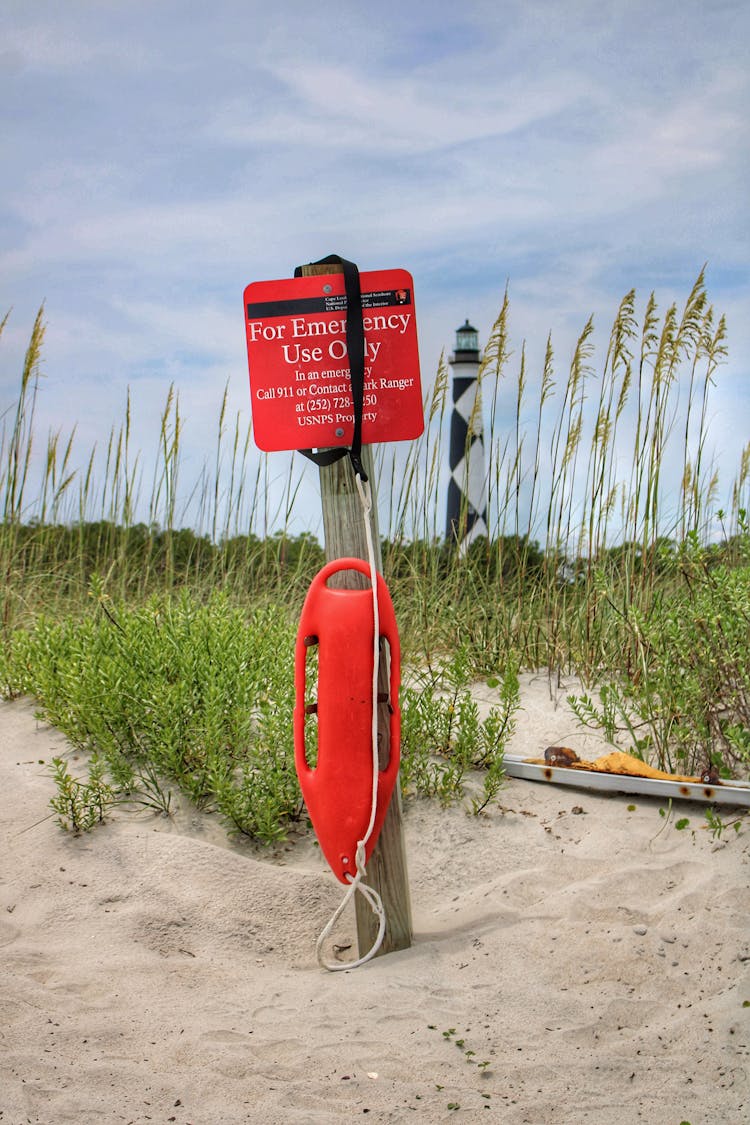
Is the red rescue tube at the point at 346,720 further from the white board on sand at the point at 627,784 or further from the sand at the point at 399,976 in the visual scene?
the white board on sand at the point at 627,784

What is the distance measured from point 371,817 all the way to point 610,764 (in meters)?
1.65

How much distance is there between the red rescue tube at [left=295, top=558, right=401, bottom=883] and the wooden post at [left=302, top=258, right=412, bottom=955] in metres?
0.15

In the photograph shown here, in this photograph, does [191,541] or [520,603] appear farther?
[191,541]

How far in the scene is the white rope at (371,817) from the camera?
116 inches

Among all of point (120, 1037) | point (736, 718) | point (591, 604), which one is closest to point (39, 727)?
point (120, 1037)

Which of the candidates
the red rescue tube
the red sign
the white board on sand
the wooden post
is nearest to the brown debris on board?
the white board on sand

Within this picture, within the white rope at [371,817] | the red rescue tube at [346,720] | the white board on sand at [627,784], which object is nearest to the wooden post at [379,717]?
the white rope at [371,817]

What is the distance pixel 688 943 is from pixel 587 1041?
64 centimetres

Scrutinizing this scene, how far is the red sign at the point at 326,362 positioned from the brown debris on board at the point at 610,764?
189cm

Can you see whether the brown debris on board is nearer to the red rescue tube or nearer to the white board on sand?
the white board on sand

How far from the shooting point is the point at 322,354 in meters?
3.18

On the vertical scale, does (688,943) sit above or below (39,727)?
below

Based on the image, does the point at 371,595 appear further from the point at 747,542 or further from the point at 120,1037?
the point at 747,542

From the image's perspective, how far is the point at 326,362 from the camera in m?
3.18
